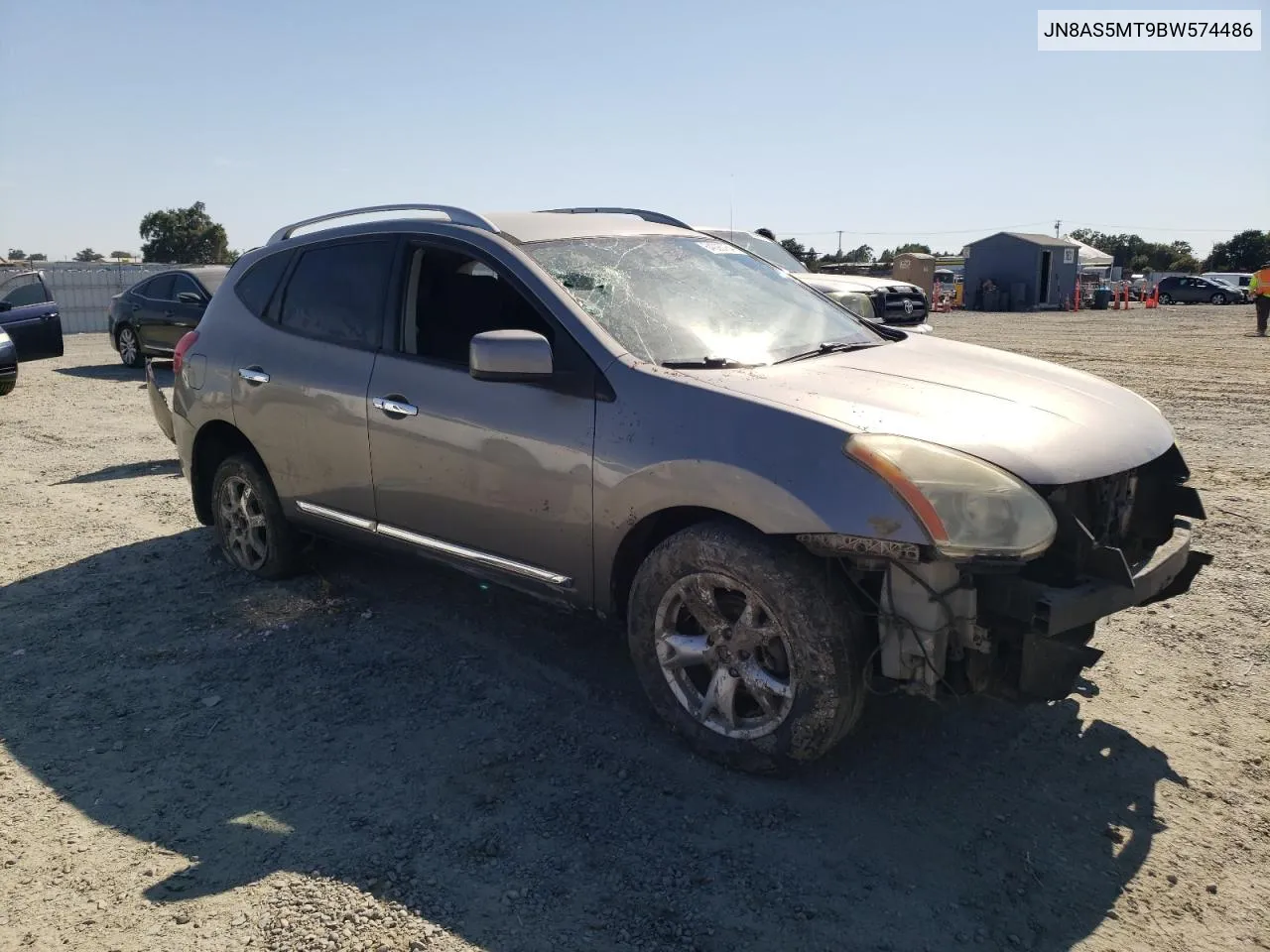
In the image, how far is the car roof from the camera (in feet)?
13.8

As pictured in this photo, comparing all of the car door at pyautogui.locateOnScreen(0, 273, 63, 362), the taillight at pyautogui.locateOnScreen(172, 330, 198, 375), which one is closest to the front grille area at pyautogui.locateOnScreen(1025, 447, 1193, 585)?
the taillight at pyautogui.locateOnScreen(172, 330, 198, 375)

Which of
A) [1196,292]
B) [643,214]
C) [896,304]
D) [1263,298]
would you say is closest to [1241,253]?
[1196,292]

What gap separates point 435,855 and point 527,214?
2.82 metres

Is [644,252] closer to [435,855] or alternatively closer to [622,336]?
[622,336]

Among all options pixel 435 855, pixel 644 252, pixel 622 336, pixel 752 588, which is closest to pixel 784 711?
pixel 752 588

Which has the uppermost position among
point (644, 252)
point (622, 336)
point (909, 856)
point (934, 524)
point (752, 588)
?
point (644, 252)

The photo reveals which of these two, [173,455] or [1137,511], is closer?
[1137,511]

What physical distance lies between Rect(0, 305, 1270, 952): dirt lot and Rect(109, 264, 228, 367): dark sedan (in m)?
9.94

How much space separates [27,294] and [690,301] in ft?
47.1

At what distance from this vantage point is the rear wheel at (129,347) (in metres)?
15.9

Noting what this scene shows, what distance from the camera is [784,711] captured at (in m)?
3.21

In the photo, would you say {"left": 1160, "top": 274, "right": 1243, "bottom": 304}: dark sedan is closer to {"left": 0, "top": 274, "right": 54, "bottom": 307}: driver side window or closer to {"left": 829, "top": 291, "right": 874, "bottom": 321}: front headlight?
{"left": 829, "top": 291, "right": 874, "bottom": 321}: front headlight

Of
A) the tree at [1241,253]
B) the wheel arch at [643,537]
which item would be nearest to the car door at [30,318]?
the wheel arch at [643,537]

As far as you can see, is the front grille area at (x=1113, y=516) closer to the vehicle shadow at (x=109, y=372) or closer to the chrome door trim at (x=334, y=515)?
the chrome door trim at (x=334, y=515)
